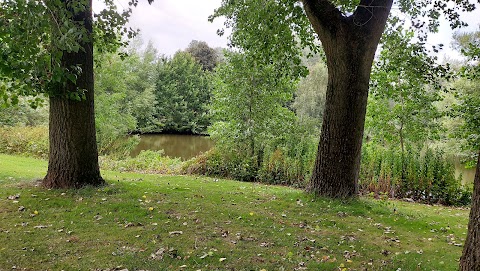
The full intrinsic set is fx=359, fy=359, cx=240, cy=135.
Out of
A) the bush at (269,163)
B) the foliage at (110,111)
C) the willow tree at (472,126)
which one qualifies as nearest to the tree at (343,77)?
the willow tree at (472,126)

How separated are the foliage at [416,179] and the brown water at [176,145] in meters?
14.9

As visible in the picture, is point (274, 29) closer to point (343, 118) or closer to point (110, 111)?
point (343, 118)

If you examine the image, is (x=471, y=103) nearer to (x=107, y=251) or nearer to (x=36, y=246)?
(x=107, y=251)

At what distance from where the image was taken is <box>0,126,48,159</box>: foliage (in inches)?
628

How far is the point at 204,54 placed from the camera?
138 ft

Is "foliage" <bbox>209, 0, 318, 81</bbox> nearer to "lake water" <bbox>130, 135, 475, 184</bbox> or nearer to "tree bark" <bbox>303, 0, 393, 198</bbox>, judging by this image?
"tree bark" <bbox>303, 0, 393, 198</bbox>

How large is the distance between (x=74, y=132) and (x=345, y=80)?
508 centimetres

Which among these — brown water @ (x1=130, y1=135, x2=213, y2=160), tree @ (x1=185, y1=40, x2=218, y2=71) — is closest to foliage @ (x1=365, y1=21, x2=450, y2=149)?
brown water @ (x1=130, y1=135, x2=213, y2=160)

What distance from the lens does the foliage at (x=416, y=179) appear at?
32.8 feet

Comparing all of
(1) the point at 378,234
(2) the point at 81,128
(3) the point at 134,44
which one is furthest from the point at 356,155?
(3) the point at 134,44

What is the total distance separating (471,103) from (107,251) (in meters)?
8.86

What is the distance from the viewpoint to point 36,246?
4277mm

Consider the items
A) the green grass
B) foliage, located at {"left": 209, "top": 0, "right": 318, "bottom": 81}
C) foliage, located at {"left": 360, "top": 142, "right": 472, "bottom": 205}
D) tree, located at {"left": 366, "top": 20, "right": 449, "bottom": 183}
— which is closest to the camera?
the green grass

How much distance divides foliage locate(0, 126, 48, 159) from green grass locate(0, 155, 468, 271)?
998 cm
